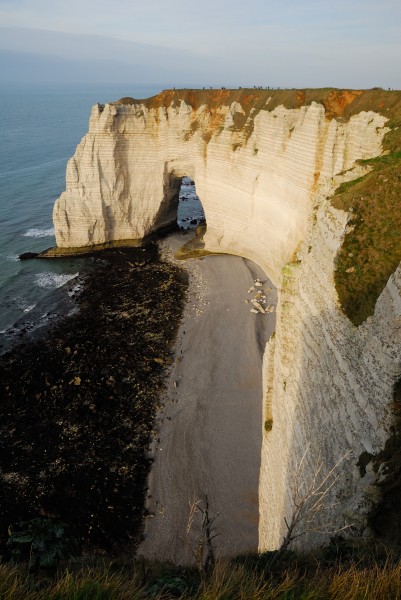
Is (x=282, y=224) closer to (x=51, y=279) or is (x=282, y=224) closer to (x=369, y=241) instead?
(x=369, y=241)

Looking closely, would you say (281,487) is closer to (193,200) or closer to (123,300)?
(123,300)

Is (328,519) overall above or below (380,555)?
below

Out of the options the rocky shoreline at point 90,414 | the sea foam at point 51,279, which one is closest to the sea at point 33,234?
the sea foam at point 51,279

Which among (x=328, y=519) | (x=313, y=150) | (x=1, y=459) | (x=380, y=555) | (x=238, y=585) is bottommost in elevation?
(x=1, y=459)

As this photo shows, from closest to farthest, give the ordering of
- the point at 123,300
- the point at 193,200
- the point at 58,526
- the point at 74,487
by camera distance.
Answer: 1. the point at 58,526
2. the point at 74,487
3. the point at 123,300
4. the point at 193,200

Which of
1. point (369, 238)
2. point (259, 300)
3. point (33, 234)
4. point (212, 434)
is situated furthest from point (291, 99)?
point (33, 234)

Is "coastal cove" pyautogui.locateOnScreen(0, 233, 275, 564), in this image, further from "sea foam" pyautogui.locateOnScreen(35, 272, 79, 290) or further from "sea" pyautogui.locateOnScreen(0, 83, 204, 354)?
"sea foam" pyautogui.locateOnScreen(35, 272, 79, 290)

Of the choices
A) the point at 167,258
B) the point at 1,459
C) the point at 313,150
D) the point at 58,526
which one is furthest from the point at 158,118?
the point at 58,526
